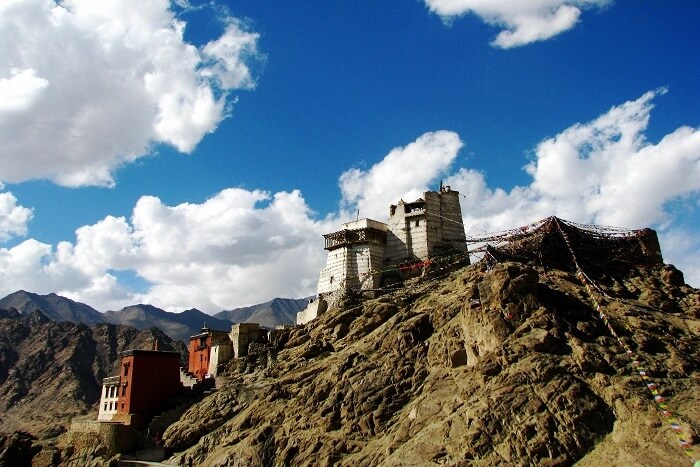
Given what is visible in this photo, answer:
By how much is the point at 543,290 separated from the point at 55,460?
45.4 m

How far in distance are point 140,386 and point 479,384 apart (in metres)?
33.5

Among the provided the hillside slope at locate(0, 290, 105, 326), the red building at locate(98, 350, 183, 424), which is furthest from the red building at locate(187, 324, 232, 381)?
the hillside slope at locate(0, 290, 105, 326)

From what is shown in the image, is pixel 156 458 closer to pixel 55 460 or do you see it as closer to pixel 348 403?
pixel 55 460

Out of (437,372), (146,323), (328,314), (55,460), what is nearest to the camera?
(437,372)

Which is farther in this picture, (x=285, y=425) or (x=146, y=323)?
(x=146, y=323)

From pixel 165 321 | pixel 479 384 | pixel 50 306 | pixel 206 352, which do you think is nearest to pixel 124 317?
pixel 165 321

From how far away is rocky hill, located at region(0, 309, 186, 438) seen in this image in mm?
95000

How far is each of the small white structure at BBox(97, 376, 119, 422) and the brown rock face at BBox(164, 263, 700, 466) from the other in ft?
27.9

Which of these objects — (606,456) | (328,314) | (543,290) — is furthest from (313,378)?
(606,456)

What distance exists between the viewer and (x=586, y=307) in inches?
1603

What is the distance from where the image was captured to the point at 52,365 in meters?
113

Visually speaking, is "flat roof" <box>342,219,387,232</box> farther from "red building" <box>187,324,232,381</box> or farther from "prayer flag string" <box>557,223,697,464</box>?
"prayer flag string" <box>557,223,697,464</box>

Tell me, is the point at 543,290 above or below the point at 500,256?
below

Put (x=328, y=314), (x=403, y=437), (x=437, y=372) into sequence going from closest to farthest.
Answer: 1. (x=403, y=437)
2. (x=437, y=372)
3. (x=328, y=314)
